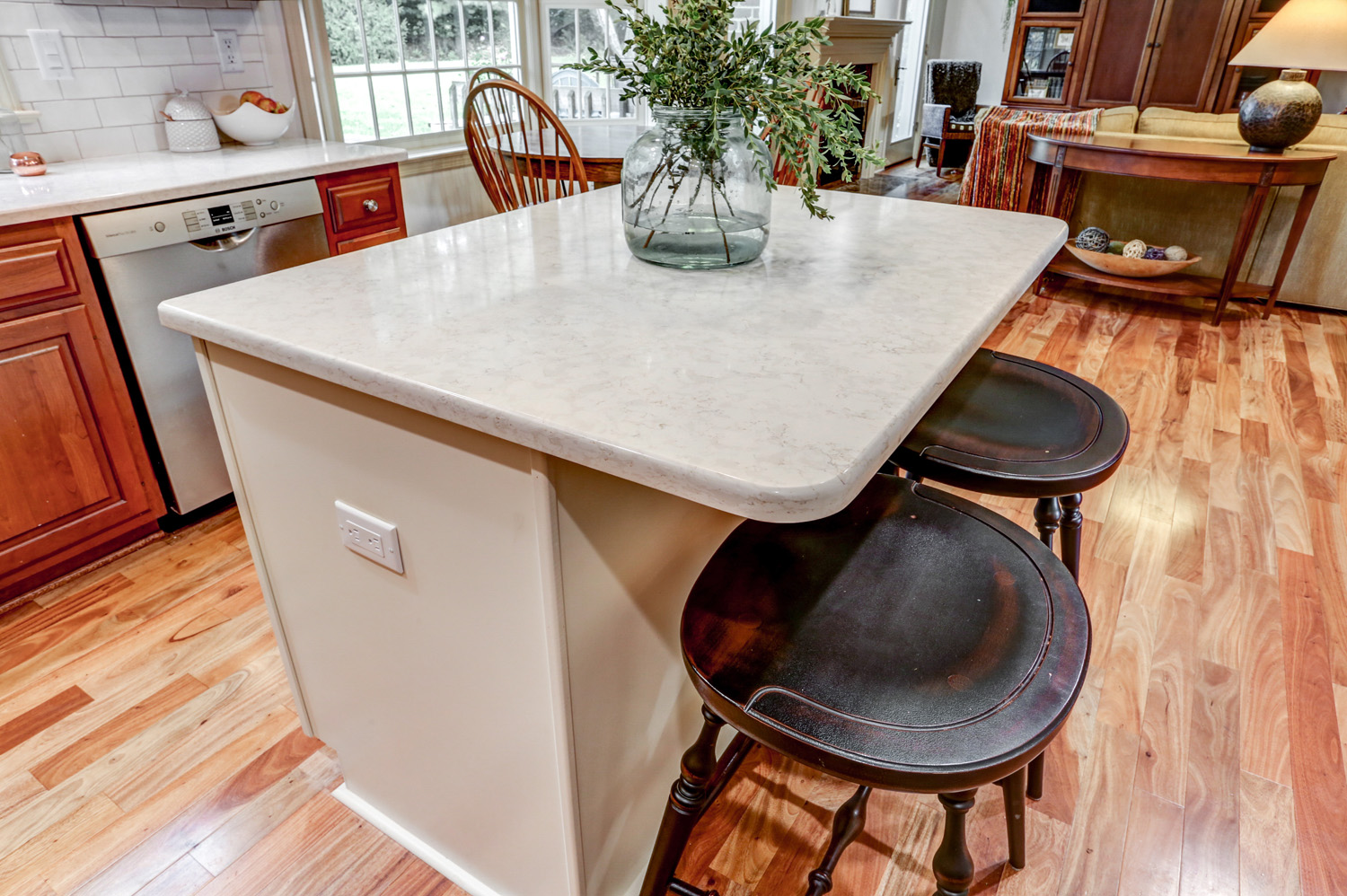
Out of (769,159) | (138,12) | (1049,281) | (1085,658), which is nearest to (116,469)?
(138,12)

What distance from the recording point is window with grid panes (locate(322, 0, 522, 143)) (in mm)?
3111

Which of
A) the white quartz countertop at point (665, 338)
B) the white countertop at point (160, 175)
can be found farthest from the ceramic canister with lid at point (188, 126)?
the white quartz countertop at point (665, 338)

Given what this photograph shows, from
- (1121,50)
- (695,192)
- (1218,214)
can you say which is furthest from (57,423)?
(1121,50)

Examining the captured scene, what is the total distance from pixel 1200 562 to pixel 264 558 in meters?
2.18

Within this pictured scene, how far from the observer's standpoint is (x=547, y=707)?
969 mm

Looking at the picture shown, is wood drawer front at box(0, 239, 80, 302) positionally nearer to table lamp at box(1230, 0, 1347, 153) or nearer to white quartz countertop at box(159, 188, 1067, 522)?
white quartz countertop at box(159, 188, 1067, 522)

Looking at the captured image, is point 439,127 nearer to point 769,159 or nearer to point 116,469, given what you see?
point 116,469

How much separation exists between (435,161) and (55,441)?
192 centimetres

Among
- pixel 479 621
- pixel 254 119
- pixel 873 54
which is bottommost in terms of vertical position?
pixel 479 621

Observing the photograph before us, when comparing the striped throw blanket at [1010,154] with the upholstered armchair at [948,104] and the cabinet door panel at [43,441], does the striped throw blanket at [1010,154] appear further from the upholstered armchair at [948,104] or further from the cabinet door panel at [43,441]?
the cabinet door panel at [43,441]

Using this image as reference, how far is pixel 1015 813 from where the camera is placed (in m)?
1.23

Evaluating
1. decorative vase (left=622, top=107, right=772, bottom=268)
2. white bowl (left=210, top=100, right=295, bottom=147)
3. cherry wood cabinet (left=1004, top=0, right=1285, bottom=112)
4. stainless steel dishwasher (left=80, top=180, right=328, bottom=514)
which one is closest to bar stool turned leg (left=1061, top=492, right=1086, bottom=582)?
decorative vase (left=622, top=107, right=772, bottom=268)

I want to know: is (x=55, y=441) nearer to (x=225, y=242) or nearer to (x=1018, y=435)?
(x=225, y=242)

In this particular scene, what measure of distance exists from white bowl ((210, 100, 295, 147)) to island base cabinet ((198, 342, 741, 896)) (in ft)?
6.17
